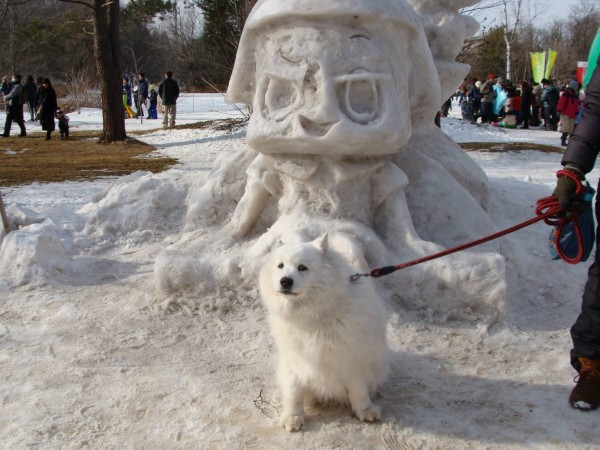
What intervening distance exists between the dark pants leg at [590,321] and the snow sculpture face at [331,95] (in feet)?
5.12

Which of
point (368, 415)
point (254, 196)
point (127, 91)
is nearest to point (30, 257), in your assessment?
point (254, 196)

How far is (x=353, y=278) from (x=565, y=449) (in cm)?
117

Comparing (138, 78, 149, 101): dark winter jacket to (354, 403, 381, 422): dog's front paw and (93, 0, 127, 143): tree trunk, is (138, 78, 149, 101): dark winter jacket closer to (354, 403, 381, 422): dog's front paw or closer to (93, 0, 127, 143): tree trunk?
(93, 0, 127, 143): tree trunk

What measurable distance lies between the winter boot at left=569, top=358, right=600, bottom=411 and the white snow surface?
50 mm

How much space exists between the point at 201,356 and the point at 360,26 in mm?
2360

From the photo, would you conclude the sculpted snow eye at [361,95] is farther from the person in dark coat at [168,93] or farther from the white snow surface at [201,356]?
the person in dark coat at [168,93]

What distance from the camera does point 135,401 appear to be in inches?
121

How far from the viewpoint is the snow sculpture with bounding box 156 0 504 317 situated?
13.1 ft

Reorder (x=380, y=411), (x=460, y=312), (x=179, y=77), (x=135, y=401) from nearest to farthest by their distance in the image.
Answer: (x=380, y=411) < (x=135, y=401) < (x=460, y=312) < (x=179, y=77)

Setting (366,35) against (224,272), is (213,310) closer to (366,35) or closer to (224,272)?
(224,272)

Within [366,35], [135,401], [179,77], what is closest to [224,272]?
[135,401]

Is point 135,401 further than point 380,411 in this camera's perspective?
Yes

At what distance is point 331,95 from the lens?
13.2ft

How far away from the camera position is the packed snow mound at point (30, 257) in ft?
15.1
